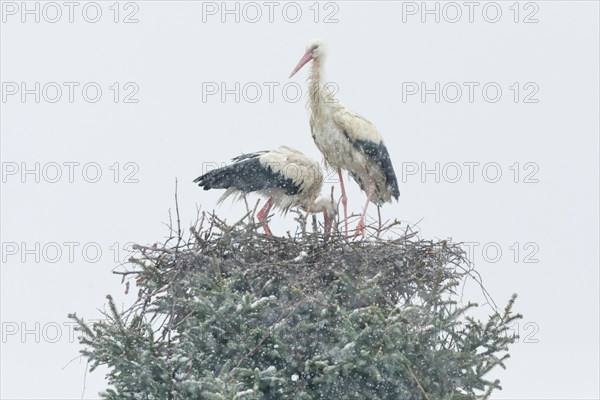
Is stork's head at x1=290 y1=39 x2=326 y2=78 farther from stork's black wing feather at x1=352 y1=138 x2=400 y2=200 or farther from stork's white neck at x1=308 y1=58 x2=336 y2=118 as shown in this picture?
stork's black wing feather at x1=352 y1=138 x2=400 y2=200

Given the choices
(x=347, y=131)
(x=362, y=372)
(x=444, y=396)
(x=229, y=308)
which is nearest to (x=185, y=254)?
(x=229, y=308)

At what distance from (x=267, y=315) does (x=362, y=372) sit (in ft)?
2.48

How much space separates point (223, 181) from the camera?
11.7 metres

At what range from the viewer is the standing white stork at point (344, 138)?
436 inches

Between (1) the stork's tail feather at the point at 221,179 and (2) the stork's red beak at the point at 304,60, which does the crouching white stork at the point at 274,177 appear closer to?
(1) the stork's tail feather at the point at 221,179

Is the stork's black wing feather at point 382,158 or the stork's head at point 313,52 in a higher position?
the stork's head at point 313,52

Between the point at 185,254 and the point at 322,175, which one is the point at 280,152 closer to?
the point at 322,175

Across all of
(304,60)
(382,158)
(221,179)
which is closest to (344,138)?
(382,158)

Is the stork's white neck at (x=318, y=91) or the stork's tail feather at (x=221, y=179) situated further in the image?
the stork's tail feather at (x=221, y=179)

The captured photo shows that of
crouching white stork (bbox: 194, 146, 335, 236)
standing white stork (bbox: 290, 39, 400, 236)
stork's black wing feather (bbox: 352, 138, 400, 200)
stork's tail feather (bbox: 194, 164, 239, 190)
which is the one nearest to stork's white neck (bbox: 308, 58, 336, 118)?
standing white stork (bbox: 290, 39, 400, 236)

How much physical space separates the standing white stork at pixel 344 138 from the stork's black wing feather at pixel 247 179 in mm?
583

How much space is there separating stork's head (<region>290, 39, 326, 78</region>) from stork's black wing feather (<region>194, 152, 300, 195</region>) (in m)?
1.03

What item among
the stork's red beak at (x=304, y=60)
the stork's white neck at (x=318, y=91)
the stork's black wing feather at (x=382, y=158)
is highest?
the stork's red beak at (x=304, y=60)

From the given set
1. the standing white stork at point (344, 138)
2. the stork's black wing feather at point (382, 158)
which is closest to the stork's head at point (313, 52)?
the standing white stork at point (344, 138)
